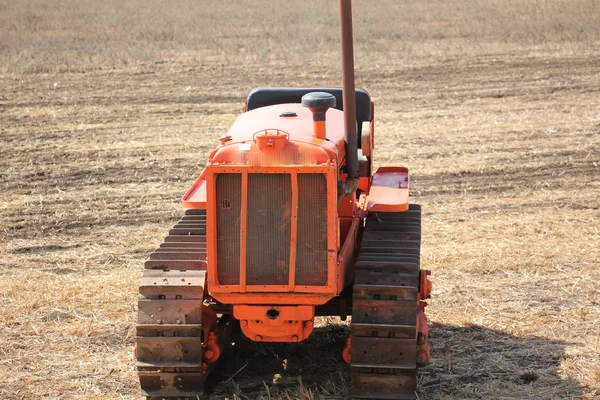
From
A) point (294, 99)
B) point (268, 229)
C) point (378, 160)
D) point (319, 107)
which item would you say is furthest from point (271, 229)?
point (378, 160)

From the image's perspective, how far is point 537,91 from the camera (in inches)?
701

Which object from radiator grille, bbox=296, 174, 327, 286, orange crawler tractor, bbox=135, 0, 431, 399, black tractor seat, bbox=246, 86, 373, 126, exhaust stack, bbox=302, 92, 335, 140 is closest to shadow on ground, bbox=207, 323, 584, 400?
orange crawler tractor, bbox=135, 0, 431, 399

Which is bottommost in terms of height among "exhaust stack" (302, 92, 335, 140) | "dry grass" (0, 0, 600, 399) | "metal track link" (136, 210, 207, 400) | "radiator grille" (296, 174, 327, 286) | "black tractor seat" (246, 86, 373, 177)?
"dry grass" (0, 0, 600, 399)

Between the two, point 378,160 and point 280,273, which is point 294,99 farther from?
point 378,160

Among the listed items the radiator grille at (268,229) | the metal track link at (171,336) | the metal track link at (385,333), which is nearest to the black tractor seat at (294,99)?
the metal track link at (385,333)

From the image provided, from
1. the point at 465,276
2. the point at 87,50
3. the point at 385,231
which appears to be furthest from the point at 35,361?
the point at 87,50

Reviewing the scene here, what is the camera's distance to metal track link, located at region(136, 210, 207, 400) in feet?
20.0

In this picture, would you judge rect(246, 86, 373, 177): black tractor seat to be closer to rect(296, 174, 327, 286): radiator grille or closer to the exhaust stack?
the exhaust stack

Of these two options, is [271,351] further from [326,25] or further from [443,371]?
[326,25]

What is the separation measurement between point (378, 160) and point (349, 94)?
7312 mm

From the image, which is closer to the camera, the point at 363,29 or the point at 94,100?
the point at 94,100

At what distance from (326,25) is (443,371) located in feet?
66.4

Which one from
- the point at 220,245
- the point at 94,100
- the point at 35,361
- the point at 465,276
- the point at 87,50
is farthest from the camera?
the point at 87,50

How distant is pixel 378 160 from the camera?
13.3m
